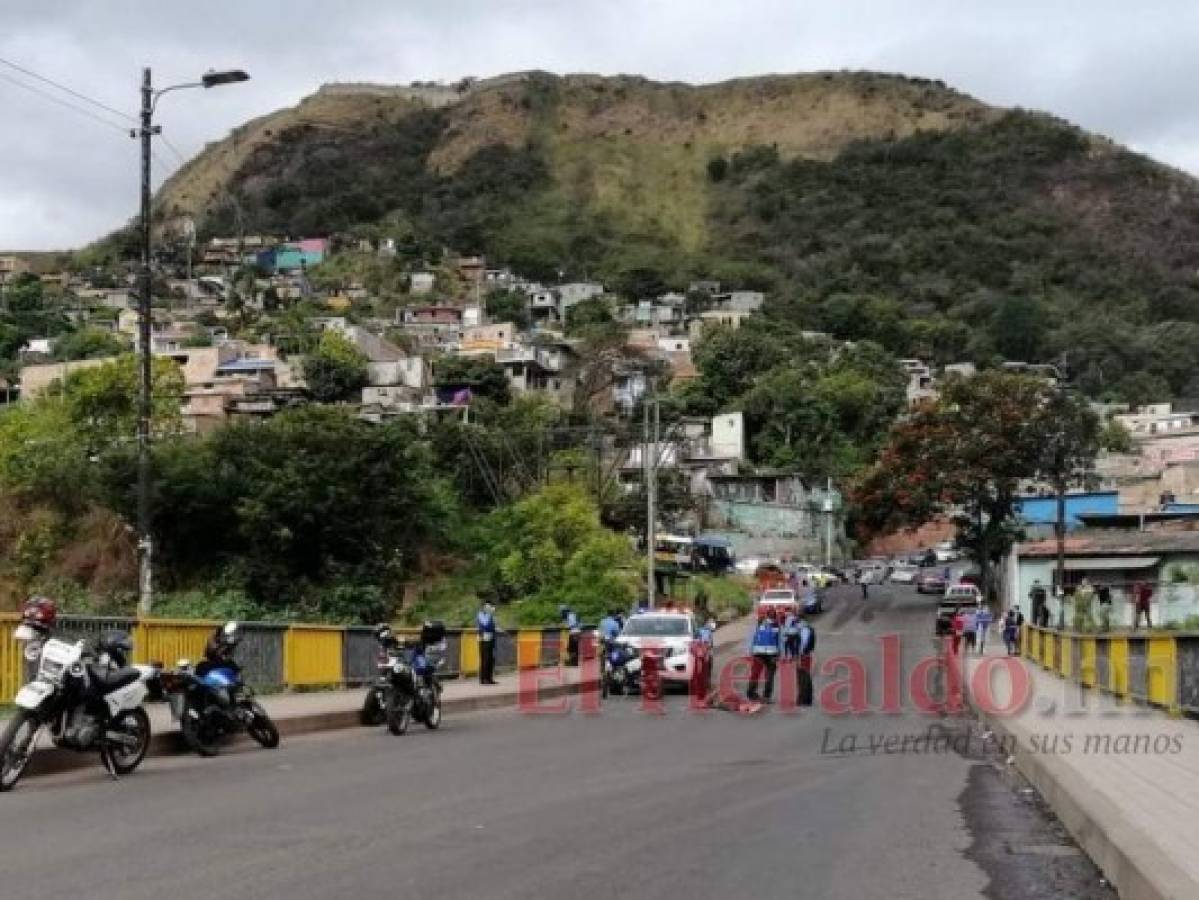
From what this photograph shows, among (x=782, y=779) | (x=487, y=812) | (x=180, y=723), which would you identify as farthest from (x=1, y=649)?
(x=782, y=779)

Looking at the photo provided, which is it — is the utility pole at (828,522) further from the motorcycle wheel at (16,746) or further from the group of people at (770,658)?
the motorcycle wheel at (16,746)

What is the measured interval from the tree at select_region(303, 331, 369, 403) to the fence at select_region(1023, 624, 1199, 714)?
78.6 m

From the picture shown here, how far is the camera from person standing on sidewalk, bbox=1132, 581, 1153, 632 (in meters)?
36.8

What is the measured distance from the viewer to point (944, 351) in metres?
150

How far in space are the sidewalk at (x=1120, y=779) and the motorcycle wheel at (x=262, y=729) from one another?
7.99 m

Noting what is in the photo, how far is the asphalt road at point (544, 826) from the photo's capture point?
26.2 feet

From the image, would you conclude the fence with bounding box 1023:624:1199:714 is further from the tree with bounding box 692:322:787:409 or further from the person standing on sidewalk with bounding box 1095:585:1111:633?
the tree with bounding box 692:322:787:409

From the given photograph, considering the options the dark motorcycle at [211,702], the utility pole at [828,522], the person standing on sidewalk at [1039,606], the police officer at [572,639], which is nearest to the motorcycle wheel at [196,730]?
the dark motorcycle at [211,702]

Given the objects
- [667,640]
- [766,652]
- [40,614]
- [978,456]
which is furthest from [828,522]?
[40,614]

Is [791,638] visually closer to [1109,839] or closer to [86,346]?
[1109,839]

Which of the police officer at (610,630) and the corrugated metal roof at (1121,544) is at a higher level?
the corrugated metal roof at (1121,544)

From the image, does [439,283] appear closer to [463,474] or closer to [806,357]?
[806,357]

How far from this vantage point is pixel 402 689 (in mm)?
18219

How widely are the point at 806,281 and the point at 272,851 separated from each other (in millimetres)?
183926
